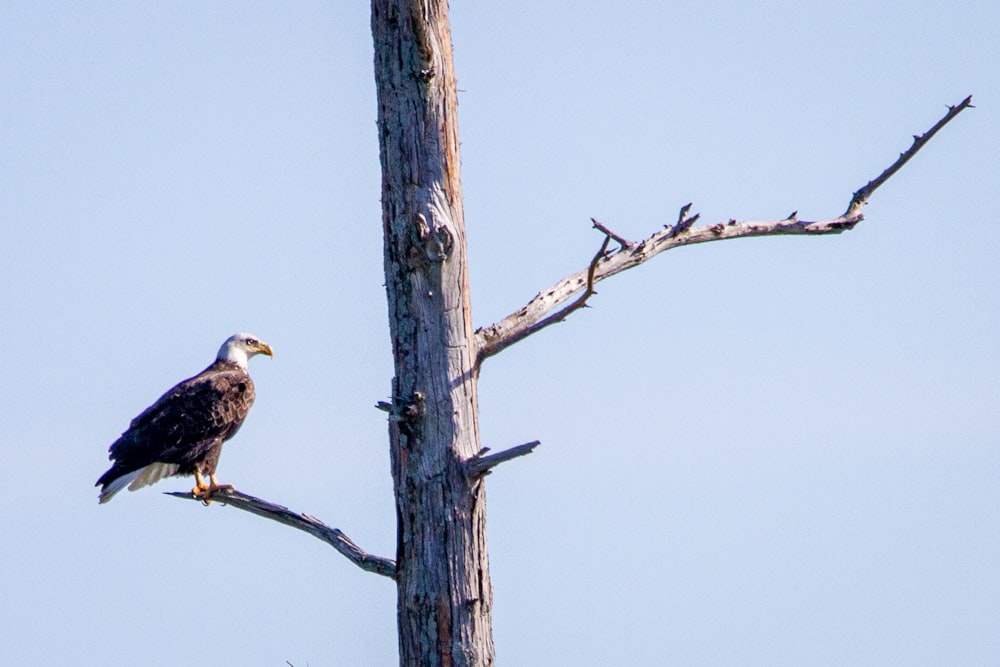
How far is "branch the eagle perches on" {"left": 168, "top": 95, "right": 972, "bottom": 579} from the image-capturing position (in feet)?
17.4

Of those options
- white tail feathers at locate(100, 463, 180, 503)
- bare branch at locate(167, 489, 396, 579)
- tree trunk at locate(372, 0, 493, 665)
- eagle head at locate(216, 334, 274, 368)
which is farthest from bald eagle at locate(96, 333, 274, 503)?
tree trunk at locate(372, 0, 493, 665)

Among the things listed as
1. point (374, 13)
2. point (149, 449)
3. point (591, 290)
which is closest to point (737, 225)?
point (591, 290)

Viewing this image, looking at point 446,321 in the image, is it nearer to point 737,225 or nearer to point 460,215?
point 460,215

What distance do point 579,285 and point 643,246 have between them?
13.8 inches

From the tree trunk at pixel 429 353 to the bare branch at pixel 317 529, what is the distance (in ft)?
0.55

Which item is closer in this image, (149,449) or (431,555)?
(431,555)

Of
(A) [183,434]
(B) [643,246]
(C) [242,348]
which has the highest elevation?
(C) [242,348]

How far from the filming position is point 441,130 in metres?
5.22

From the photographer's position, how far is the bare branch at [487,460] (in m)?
4.70

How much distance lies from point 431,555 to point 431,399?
62 cm

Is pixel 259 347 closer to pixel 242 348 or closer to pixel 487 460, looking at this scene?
pixel 242 348

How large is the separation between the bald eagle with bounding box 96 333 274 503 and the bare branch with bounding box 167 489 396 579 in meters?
3.05

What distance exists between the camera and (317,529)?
5629 millimetres

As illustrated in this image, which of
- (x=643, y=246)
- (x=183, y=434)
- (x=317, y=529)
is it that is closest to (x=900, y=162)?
(x=643, y=246)
